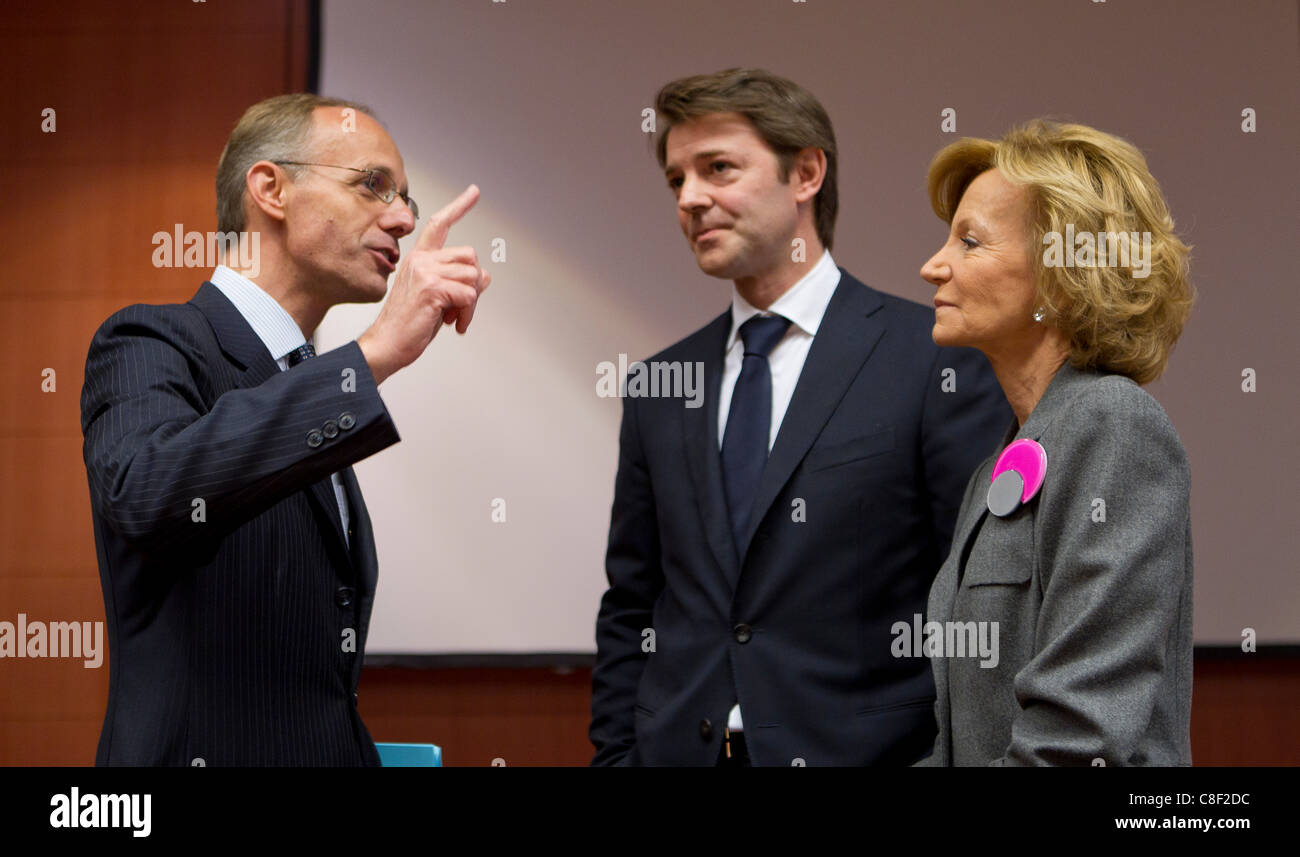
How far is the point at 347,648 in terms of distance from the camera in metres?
1.66

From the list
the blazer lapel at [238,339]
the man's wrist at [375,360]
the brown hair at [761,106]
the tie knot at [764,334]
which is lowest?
the man's wrist at [375,360]

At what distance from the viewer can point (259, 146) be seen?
6.40 ft

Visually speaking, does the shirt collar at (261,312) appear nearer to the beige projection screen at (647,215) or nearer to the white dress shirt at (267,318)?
the white dress shirt at (267,318)

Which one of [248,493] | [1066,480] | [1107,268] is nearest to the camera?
[248,493]

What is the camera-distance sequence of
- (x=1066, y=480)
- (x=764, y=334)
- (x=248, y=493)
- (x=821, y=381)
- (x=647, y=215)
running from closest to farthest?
1. (x=248, y=493)
2. (x=1066, y=480)
3. (x=821, y=381)
4. (x=764, y=334)
5. (x=647, y=215)

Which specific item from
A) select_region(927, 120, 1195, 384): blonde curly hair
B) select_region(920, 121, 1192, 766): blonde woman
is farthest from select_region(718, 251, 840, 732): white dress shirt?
select_region(927, 120, 1195, 384): blonde curly hair

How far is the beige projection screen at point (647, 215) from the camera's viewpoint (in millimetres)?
3473

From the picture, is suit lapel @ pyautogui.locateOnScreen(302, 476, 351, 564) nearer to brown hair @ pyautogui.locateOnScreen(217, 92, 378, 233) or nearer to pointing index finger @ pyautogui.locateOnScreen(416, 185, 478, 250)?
pointing index finger @ pyautogui.locateOnScreen(416, 185, 478, 250)

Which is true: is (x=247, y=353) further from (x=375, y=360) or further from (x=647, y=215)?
(x=647, y=215)

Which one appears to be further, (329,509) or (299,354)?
(299,354)

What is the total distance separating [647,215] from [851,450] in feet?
6.01

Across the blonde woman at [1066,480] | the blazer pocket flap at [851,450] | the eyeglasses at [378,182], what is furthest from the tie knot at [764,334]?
the eyeglasses at [378,182]

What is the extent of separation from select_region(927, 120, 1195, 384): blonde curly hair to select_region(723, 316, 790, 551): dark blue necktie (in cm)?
63

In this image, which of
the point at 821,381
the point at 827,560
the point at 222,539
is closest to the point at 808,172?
the point at 821,381
